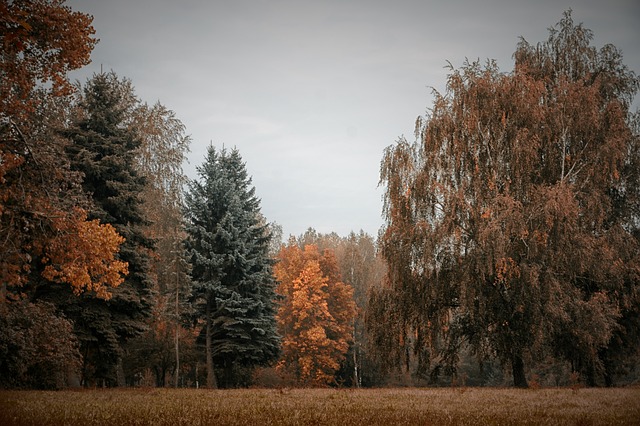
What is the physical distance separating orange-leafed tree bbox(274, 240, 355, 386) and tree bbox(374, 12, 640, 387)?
18.0 metres

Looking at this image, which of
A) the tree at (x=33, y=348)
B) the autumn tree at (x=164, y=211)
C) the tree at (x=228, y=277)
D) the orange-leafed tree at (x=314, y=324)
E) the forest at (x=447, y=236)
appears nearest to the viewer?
the tree at (x=33, y=348)

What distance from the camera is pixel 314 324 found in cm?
4006

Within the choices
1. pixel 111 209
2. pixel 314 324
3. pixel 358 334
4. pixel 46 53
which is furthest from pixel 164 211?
pixel 46 53

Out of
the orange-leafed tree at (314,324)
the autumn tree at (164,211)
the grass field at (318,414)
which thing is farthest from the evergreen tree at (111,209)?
the orange-leafed tree at (314,324)

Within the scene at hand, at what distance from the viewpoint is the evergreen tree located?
71.3 feet

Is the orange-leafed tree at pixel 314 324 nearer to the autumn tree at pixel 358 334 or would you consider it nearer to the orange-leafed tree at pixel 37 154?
the autumn tree at pixel 358 334

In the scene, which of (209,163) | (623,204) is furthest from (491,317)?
(209,163)

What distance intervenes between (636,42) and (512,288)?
1582cm

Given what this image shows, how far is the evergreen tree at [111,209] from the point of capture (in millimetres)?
21734

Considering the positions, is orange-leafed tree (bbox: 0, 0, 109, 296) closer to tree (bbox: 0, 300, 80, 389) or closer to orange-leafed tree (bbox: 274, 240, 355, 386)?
tree (bbox: 0, 300, 80, 389)

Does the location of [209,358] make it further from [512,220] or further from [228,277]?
[512,220]

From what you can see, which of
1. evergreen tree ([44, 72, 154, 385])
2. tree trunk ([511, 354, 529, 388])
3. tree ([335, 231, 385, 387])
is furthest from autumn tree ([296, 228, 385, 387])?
evergreen tree ([44, 72, 154, 385])

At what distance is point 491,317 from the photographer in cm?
1955

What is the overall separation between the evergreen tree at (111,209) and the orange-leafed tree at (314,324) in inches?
607
